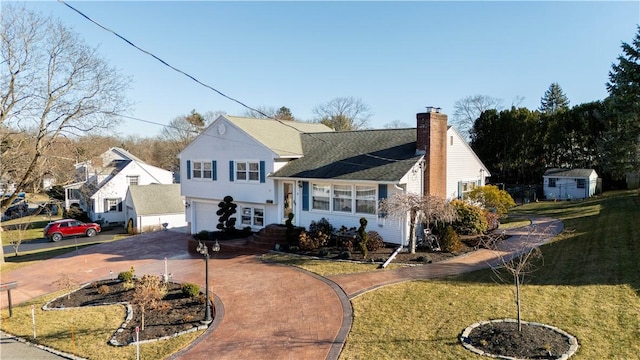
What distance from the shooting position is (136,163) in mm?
42344

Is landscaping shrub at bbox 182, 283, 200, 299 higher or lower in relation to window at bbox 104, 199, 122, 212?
lower

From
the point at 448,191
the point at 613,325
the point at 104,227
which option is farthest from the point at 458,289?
the point at 104,227

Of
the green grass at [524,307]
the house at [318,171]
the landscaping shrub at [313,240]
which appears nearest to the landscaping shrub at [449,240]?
the house at [318,171]

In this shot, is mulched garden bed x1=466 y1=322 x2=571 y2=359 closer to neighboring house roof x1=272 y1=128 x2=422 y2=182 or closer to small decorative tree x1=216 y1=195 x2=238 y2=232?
neighboring house roof x1=272 y1=128 x2=422 y2=182

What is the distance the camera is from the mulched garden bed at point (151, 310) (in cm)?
1076

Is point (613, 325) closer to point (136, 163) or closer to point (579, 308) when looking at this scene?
point (579, 308)

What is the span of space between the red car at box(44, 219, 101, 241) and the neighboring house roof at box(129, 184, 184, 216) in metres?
4.16

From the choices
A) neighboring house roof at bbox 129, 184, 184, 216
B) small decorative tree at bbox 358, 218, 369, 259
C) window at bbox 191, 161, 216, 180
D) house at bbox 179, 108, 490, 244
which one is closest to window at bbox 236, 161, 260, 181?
house at bbox 179, 108, 490, 244

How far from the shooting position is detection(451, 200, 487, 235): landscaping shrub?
19.2 m

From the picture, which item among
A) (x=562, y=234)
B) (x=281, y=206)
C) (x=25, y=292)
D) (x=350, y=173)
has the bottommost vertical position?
(x=25, y=292)

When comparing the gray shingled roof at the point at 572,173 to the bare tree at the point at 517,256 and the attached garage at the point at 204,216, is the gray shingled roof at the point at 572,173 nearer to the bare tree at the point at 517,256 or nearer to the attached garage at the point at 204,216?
the bare tree at the point at 517,256

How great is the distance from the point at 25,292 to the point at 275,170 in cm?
1230

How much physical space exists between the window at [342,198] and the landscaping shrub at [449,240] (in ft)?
15.4

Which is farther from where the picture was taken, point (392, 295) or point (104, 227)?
point (104, 227)
